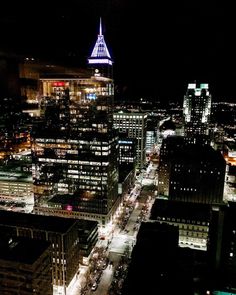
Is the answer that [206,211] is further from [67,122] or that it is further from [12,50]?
[12,50]

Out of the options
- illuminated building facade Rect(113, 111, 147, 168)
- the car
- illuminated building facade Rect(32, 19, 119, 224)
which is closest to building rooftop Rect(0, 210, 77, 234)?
the car

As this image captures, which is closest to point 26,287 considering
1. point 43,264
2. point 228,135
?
point 43,264

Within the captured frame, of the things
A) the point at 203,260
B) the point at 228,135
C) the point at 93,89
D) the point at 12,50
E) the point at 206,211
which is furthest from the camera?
the point at 228,135

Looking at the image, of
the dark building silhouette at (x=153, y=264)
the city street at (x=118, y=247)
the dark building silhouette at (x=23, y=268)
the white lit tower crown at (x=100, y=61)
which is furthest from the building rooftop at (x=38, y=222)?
the white lit tower crown at (x=100, y=61)

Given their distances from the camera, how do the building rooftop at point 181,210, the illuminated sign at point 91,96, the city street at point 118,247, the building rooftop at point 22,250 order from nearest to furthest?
1. the building rooftop at point 22,250
2. the city street at point 118,247
3. the building rooftop at point 181,210
4. the illuminated sign at point 91,96

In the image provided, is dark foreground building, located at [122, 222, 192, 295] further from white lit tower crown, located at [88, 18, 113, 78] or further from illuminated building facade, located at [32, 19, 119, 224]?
white lit tower crown, located at [88, 18, 113, 78]

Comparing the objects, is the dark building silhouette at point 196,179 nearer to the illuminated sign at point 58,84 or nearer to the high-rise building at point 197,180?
the high-rise building at point 197,180

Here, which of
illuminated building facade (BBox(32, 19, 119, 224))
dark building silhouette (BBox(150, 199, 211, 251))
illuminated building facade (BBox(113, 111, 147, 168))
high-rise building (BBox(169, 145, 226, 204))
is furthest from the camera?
A: illuminated building facade (BBox(113, 111, 147, 168))
